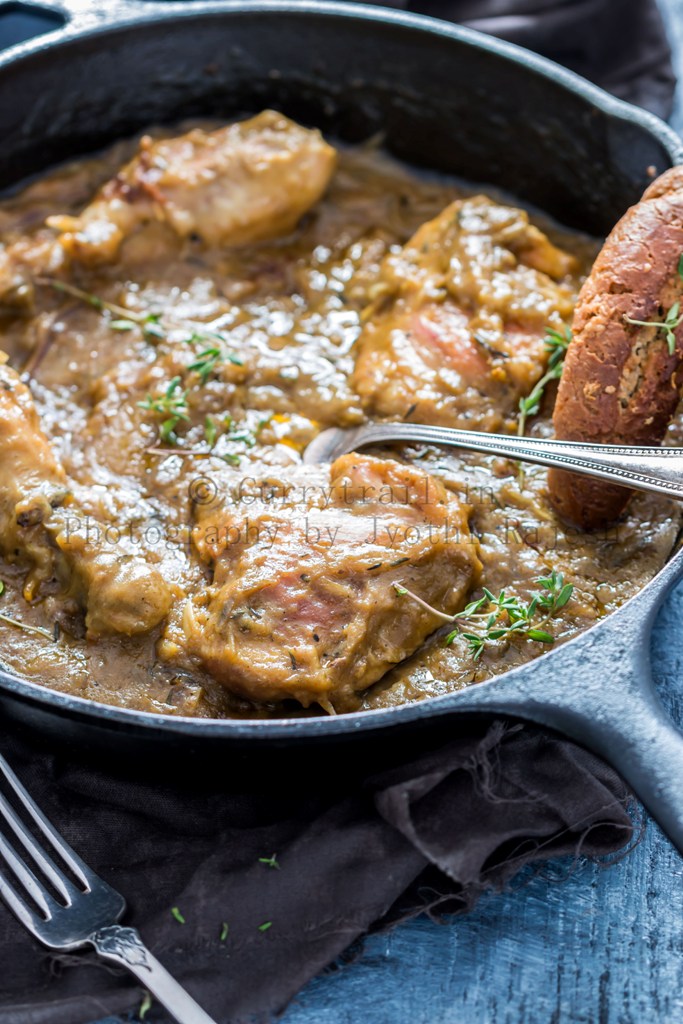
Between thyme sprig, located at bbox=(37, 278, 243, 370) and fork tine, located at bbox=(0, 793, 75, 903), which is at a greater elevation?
thyme sprig, located at bbox=(37, 278, 243, 370)

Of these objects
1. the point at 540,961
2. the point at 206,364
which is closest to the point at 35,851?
the point at 540,961

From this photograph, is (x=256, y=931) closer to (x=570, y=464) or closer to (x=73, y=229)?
(x=570, y=464)

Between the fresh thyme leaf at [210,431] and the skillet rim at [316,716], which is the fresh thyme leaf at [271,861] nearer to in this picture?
the skillet rim at [316,716]

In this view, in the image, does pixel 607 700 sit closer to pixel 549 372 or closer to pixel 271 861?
pixel 271 861

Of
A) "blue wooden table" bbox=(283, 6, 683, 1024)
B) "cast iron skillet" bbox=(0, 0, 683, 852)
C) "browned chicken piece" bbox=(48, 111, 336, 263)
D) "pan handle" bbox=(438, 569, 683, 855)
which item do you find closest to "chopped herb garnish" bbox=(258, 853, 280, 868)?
"blue wooden table" bbox=(283, 6, 683, 1024)

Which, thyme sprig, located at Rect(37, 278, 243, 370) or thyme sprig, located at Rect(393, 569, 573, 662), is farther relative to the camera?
thyme sprig, located at Rect(37, 278, 243, 370)

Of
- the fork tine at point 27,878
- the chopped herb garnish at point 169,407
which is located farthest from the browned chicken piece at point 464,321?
the fork tine at point 27,878

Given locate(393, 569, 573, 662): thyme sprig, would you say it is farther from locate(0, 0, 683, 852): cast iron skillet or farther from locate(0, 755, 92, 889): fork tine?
locate(0, 0, 683, 852): cast iron skillet

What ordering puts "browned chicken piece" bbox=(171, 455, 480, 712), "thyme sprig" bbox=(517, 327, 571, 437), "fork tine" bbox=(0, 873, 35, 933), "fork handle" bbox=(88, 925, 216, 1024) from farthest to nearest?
"thyme sprig" bbox=(517, 327, 571, 437), "browned chicken piece" bbox=(171, 455, 480, 712), "fork tine" bbox=(0, 873, 35, 933), "fork handle" bbox=(88, 925, 216, 1024)
